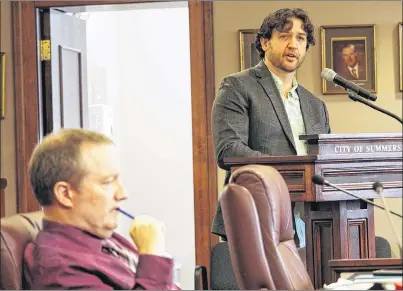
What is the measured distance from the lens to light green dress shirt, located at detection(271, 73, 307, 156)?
2.93 metres

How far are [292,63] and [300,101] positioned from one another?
0.14 metres

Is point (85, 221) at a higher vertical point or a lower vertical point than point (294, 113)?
lower

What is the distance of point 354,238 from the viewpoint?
2807 mm

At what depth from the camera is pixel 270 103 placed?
2.92 m

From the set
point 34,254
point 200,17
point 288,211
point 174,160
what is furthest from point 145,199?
point 34,254

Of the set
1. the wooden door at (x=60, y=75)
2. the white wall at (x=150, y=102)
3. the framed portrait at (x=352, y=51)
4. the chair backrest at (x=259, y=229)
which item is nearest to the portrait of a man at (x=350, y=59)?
the framed portrait at (x=352, y=51)

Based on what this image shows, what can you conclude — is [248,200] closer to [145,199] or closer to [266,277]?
[266,277]

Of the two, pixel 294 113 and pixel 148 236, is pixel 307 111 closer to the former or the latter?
pixel 294 113

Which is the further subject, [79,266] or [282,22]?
[282,22]

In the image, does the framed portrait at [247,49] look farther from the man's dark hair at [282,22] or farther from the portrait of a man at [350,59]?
the man's dark hair at [282,22]

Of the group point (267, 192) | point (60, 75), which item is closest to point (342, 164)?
point (267, 192)

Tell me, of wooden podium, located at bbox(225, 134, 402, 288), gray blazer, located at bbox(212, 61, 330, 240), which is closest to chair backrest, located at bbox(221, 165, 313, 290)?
wooden podium, located at bbox(225, 134, 402, 288)

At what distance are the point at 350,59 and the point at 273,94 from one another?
2.16 metres

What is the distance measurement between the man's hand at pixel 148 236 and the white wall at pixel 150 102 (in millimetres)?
4121
